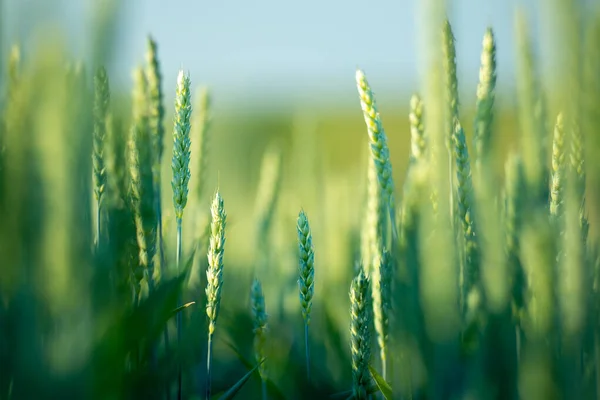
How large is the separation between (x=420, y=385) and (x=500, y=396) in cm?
6

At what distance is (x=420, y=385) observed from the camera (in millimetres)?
470

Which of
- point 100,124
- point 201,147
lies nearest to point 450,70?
point 100,124

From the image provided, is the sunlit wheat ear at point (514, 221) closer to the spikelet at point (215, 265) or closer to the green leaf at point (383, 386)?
the green leaf at point (383, 386)

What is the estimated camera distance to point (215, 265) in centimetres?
55

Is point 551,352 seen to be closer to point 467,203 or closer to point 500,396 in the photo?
point 500,396

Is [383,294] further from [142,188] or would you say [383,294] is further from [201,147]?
[201,147]

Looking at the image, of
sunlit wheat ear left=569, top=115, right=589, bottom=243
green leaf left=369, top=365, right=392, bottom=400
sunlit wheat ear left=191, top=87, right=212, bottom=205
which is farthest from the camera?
sunlit wheat ear left=191, top=87, right=212, bottom=205

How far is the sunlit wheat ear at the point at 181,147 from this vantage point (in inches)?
23.3

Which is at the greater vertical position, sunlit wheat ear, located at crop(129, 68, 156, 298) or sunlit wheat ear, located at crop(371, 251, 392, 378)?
sunlit wheat ear, located at crop(129, 68, 156, 298)

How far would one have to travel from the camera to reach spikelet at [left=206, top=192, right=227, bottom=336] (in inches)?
21.5

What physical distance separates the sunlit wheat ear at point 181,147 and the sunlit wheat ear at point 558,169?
33 centimetres

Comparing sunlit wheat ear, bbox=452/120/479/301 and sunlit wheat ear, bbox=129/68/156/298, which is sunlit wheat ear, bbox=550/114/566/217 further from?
sunlit wheat ear, bbox=129/68/156/298

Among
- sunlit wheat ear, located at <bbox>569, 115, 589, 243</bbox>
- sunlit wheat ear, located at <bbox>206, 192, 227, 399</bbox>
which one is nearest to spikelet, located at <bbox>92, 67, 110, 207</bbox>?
sunlit wheat ear, located at <bbox>206, 192, 227, 399</bbox>

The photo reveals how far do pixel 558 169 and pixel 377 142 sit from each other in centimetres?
15
